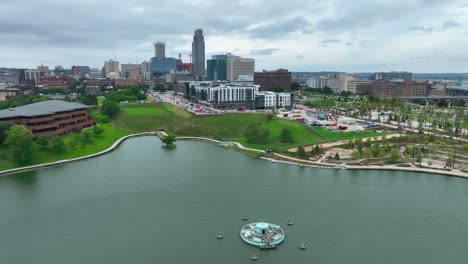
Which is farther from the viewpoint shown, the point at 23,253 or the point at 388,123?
the point at 388,123

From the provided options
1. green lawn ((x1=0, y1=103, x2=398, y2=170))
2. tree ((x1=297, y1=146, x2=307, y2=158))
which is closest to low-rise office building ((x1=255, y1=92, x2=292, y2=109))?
green lawn ((x1=0, y1=103, x2=398, y2=170))

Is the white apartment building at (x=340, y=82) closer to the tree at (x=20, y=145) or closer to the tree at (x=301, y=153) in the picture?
the tree at (x=301, y=153)

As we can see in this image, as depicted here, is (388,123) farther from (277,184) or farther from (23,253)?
(23,253)

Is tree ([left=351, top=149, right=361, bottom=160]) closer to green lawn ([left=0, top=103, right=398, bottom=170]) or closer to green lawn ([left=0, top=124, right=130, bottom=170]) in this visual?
green lawn ([left=0, top=103, right=398, bottom=170])

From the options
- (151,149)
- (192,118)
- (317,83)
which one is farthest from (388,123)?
(317,83)

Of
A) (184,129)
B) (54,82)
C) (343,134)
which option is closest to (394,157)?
(343,134)

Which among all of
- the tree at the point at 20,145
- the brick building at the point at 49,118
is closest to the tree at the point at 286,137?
the tree at the point at 20,145

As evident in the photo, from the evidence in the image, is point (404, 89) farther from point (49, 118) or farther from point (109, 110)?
point (49, 118)
